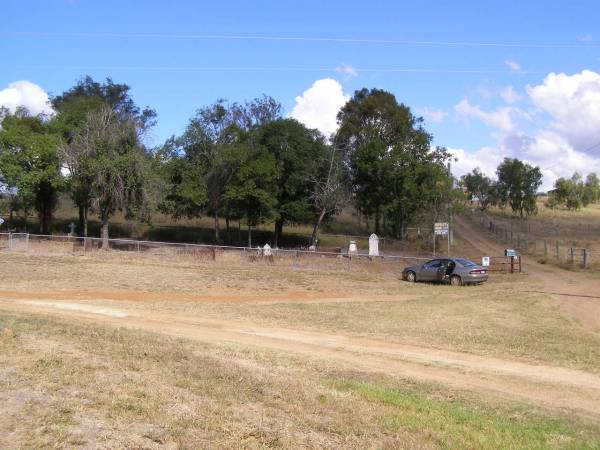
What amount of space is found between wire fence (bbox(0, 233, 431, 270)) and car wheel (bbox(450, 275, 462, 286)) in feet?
19.1

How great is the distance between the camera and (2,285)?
25047 millimetres

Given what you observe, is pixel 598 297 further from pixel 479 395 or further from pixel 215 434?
pixel 215 434

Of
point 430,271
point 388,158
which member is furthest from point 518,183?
point 430,271

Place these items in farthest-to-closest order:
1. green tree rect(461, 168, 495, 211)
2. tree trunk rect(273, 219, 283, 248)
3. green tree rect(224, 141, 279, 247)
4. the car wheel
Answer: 1. green tree rect(461, 168, 495, 211)
2. tree trunk rect(273, 219, 283, 248)
3. green tree rect(224, 141, 279, 247)
4. the car wheel

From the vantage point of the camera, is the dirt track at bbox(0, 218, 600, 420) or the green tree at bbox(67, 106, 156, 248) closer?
the dirt track at bbox(0, 218, 600, 420)

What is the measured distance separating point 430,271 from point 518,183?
58347mm

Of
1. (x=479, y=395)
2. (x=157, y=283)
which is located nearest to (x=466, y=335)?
(x=479, y=395)

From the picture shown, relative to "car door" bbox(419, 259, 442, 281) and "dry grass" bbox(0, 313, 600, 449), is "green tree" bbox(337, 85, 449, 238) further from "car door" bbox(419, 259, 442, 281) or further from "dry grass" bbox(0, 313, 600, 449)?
"dry grass" bbox(0, 313, 600, 449)

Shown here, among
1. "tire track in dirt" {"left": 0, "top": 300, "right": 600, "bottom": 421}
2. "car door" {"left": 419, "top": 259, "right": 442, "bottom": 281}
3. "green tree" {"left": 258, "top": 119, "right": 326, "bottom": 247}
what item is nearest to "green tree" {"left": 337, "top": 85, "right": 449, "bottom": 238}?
"green tree" {"left": 258, "top": 119, "right": 326, "bottom": 247}

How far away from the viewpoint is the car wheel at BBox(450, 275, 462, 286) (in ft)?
106

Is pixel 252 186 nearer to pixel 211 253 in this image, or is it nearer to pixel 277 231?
pixel 277 231

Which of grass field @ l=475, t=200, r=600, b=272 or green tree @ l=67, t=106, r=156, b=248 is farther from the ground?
green tree @ l=67, t=106, r=156, b=248

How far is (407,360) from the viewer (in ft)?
41.0

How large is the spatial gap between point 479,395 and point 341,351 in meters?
4.37
